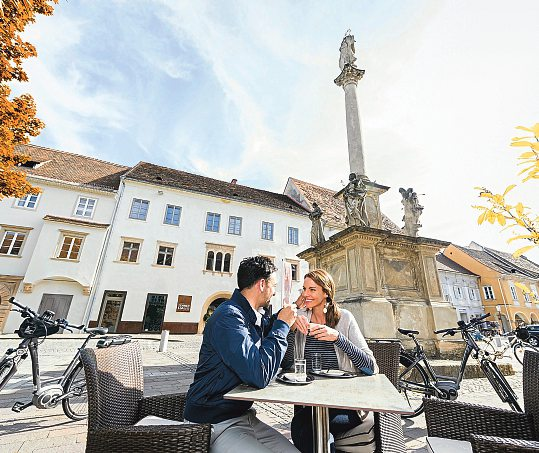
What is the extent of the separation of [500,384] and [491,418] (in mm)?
2086

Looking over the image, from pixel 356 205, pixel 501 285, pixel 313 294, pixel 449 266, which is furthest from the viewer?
pixel 449 266

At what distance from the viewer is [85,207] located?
18.6 meters

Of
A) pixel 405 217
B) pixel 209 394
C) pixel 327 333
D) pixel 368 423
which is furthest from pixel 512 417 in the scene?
pixel 405 217

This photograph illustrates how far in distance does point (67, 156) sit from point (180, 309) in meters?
15.7

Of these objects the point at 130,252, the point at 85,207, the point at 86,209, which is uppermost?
the point at 85,207

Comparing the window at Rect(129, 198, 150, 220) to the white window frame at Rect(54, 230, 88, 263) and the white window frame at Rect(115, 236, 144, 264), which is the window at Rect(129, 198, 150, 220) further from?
the white window frame at Rect(54, 230, 88, 263)

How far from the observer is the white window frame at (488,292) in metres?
32.3

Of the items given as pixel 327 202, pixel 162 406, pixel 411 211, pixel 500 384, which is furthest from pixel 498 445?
pixel 327 202

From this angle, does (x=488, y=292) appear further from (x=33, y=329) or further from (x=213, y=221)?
(x=33, y=329)

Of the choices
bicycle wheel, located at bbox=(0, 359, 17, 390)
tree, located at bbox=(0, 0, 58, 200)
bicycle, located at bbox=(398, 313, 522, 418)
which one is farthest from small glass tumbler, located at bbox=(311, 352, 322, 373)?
tree, located at bbox=(0, 0, 58, 200)

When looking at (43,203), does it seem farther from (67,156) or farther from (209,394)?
(209,394)

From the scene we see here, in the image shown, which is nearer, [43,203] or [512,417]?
[512,417]

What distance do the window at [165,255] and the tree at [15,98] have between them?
10926 millimetres

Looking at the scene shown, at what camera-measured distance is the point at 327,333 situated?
2.00m
